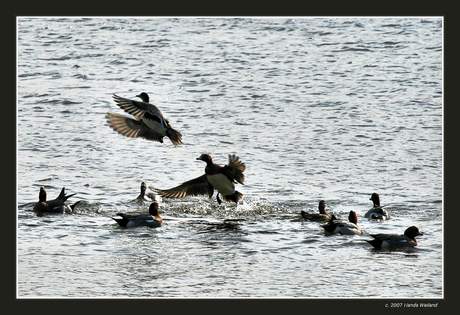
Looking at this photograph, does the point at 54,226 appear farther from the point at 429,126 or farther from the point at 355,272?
the point at 429,126

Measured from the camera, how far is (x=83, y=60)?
2433 centimetres

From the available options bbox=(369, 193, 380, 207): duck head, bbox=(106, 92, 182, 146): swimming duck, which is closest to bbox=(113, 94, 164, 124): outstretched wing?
bbox=(106, 92, 182, 146): swimming duck

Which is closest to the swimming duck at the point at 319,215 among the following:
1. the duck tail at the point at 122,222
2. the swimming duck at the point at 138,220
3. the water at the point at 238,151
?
the water at the point at 238,151

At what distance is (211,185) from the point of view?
44.9 feet

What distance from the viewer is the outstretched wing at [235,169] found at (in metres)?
12.6

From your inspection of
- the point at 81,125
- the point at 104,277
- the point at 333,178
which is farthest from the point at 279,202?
the point at 81,125

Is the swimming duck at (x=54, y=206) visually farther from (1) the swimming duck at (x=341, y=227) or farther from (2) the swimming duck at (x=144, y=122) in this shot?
(1) the swimming duck at (x=341, y=227)

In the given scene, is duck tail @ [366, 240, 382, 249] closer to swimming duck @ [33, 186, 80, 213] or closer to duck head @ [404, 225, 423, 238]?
duck head @ [404, 225, 423, 238]

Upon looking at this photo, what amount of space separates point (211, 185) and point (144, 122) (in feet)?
5.57

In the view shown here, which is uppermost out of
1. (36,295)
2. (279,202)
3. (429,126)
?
(429,126)

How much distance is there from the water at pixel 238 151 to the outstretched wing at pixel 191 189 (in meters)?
0.26

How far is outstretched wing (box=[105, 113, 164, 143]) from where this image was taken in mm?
14070

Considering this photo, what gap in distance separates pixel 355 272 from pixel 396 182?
524 cm

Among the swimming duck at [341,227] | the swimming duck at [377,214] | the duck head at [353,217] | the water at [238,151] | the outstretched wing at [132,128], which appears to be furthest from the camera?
the outstretched wing at [132,128]
